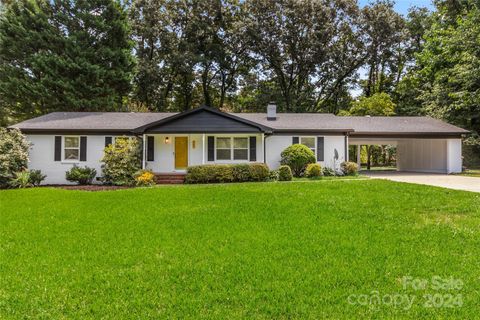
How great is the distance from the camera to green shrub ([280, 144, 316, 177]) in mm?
16734

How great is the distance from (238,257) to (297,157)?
12237 mm

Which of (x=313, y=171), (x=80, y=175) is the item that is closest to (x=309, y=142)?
(x=313, y=171)

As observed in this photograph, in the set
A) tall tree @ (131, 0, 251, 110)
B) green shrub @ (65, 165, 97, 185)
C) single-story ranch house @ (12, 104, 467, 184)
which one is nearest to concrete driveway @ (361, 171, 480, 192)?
single-story ranch house @ (12, 104, 467, 184)

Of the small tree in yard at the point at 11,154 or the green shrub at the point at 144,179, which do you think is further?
the green shrub at the point at 144,179

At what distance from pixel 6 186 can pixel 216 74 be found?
890 inches

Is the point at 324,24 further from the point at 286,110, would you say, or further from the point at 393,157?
the point at 393,157

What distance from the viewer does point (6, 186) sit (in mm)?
14375

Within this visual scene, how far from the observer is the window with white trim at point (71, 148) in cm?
1645

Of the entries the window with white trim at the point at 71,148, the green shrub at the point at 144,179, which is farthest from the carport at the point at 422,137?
the window with white trim at the point at 71,148

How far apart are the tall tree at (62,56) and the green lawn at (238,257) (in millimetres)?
18618

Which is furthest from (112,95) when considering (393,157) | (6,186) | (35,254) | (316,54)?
(393,157)

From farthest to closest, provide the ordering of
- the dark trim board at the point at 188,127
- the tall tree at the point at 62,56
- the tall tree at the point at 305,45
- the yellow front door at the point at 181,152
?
the tall tree at the point at 305,45
the tall tree at the point at 62,56
the yellow front door at the point at 181,152
the dark trim board at the point at 188,127

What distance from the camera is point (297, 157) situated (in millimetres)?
16688

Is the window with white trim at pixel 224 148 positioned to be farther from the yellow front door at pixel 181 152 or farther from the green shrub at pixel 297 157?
the green shrub at pixel 297 157
